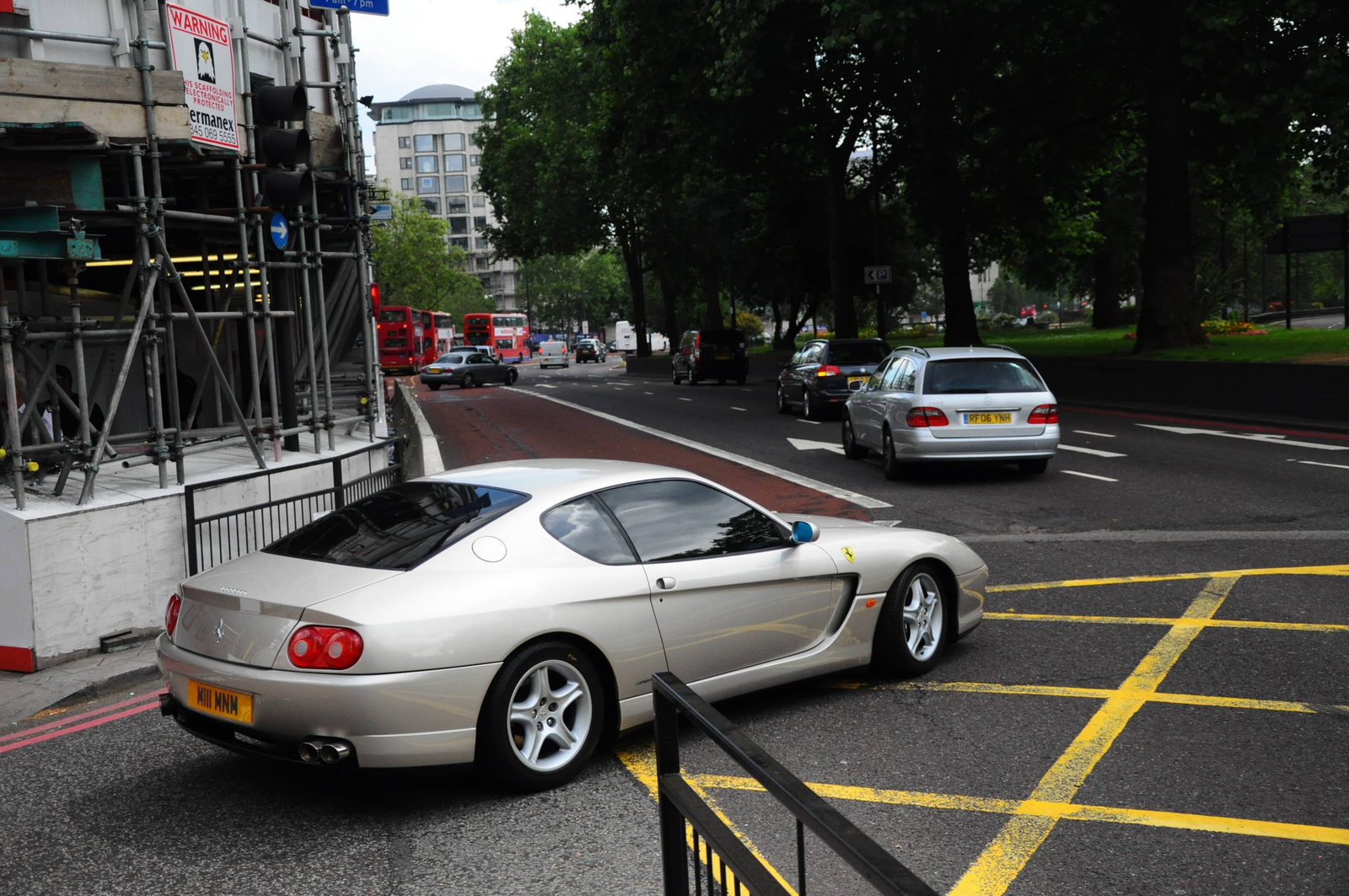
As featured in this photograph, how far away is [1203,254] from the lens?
188 ft

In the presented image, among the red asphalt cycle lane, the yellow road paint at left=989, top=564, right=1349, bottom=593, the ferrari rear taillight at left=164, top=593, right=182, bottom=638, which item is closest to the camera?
the ferrari rear taillight at left=164, top=593, right=182, bottom=638

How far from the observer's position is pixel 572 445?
20.5 meters

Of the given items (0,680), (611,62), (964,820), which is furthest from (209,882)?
(611,62)

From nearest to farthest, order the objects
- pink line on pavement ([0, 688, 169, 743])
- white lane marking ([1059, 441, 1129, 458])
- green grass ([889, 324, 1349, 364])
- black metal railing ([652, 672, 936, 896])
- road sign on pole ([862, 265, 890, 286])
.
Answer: black metal railing ([652, 672, 936, 896]) → pink line on pavement ([0, 688, 169, 743]) → white lane marking ([1059, 441, 1129, 458]) → green grass ([889, 324, 1349, 364]) → road sign on pole ([862, 265, 890, 286])

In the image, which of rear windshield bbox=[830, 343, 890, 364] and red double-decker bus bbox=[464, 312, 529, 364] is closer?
rear windshield bbox=[830, 343, 890, 364]

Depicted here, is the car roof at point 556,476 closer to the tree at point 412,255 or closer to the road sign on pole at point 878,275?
the road sign on pole at point 878,275

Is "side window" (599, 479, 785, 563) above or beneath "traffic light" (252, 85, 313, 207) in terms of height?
beneath

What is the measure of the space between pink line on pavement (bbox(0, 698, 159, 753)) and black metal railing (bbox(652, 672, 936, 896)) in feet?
15.1

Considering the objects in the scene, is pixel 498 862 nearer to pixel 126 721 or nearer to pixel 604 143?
pixel 126 721

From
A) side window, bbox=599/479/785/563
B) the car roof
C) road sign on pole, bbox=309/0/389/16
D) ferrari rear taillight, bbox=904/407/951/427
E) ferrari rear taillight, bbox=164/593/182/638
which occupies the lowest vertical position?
ferrari rear taillight, bbox=904/407/951/427

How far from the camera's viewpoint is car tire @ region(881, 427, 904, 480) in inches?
554

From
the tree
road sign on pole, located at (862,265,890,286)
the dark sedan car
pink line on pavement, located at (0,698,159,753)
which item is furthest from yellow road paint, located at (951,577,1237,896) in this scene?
the tree

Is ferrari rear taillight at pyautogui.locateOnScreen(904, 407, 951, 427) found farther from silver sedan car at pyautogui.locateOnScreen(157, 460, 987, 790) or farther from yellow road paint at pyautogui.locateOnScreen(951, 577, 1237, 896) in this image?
silver sedan car at pyautogui.locateOnScreen(157, 460, 987, 790)

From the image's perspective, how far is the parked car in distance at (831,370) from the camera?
74.4ft
